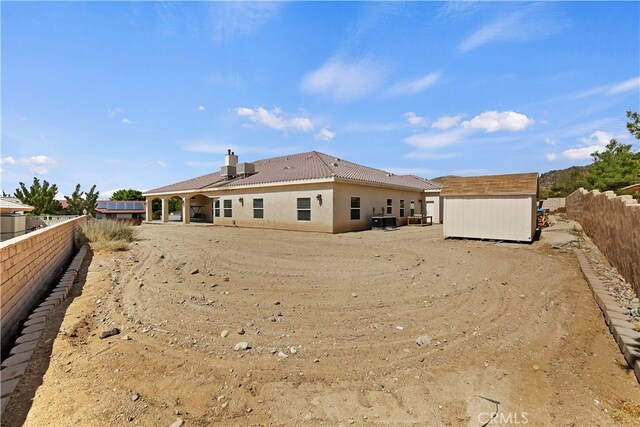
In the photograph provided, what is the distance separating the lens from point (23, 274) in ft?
15.4

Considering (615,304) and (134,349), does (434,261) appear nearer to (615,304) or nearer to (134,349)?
(615,304)

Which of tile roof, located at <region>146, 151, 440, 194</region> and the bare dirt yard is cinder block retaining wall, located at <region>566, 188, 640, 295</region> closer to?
the bare dirt yard

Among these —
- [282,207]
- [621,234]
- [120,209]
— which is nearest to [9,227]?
[282,207]

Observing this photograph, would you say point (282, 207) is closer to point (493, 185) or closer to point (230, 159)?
point (230, 159)

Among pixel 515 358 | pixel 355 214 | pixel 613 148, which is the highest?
pixel 613 148

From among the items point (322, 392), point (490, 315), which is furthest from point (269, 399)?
point (490, 315)

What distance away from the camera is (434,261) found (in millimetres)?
8711

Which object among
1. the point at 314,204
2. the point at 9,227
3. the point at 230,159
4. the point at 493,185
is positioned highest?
the point at 230,159

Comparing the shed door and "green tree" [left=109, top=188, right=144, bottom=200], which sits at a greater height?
"green tree" [left=109, top=188, right=144, bottom=200]

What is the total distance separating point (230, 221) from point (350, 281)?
15.7 metres

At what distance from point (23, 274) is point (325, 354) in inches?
188

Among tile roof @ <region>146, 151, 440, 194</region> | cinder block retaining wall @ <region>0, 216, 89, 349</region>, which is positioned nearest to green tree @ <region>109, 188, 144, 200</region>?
tile roof @ <region>146, 151, 440, 194</region>

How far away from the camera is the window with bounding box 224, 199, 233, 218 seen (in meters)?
20.9

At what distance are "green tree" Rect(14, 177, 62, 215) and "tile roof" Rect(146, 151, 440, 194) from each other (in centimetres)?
1341
